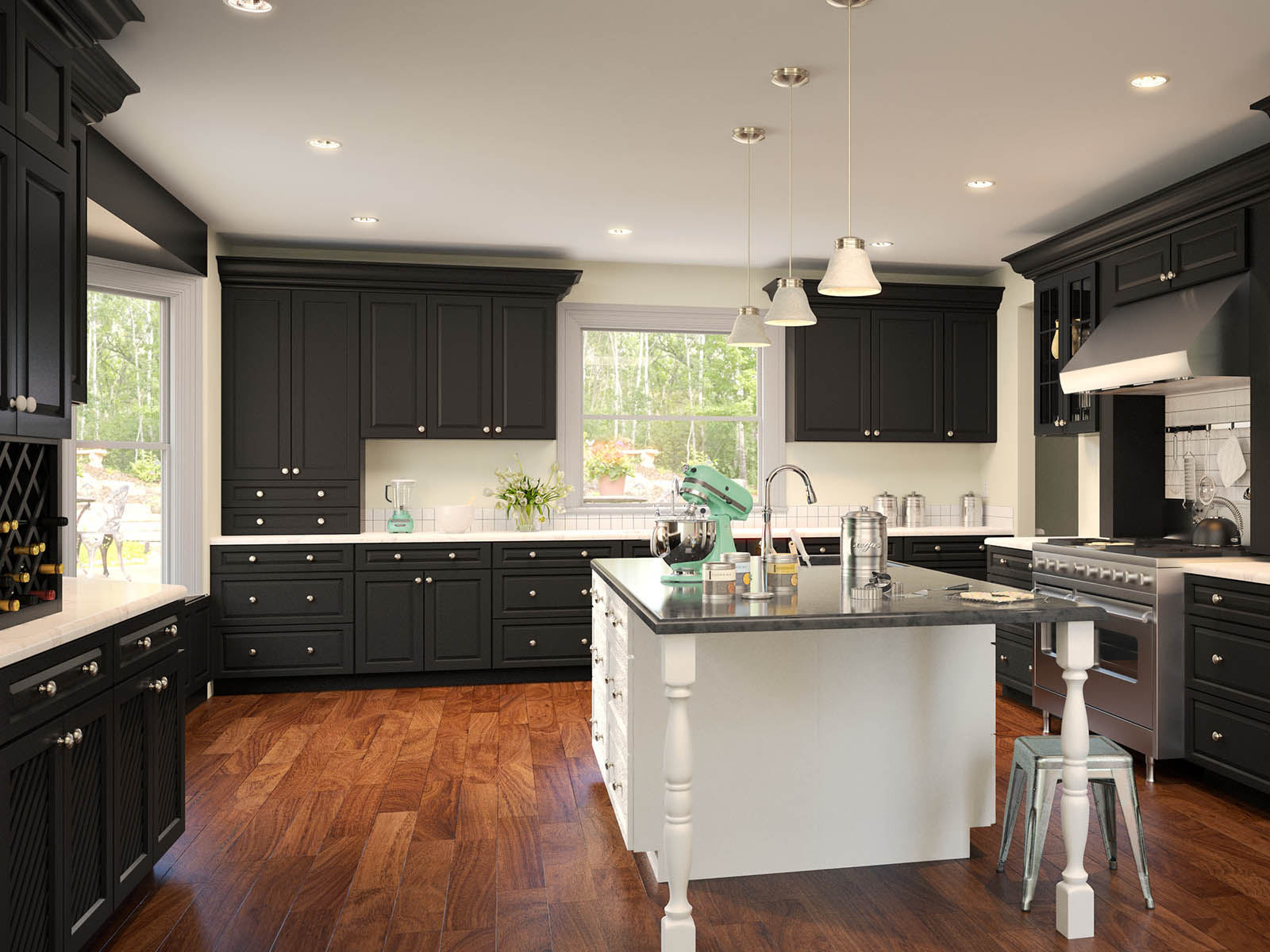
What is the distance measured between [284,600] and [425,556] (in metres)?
0.82

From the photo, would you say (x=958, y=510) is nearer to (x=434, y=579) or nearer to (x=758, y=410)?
(x=758, y=410)

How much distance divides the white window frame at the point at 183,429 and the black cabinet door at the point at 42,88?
2.65 metres

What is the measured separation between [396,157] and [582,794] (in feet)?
9.27

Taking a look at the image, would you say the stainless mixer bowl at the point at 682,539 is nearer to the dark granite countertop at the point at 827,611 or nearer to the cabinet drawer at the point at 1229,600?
the dark granite countertop at the point at 827,611

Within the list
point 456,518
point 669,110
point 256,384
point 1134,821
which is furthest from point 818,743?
point 256,384

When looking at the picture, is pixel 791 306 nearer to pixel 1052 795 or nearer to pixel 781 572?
pixel 781 572

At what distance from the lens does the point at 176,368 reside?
17.4 feet

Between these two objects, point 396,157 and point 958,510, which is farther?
point 958,510

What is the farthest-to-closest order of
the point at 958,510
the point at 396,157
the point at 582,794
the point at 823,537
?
1. the point at 958,510
2. the point at 823,537
3. the point at 396,157
4. the point at 582,794

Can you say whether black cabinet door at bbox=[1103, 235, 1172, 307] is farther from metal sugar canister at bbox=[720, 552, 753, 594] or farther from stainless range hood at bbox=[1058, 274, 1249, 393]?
metal sugar canister at bbox=[720, 552, 753, 594]

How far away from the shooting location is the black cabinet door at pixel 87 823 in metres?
2.32

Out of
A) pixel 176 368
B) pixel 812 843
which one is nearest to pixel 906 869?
pixel 812 843

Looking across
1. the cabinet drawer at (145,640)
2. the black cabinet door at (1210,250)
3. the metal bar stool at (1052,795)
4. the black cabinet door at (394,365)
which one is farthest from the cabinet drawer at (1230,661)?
the black cabinet door at (394,365)

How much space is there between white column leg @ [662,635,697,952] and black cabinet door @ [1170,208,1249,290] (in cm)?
311
